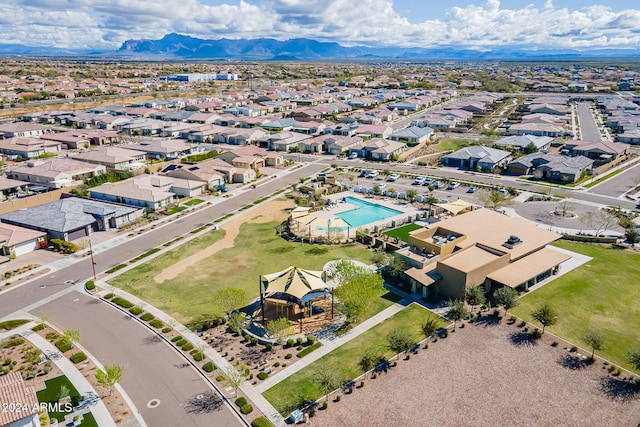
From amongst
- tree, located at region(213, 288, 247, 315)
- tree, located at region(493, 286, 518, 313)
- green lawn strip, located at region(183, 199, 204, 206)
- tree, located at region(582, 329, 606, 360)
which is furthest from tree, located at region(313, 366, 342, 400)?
green lawn strip, located at region(183, 199, 204, 206)

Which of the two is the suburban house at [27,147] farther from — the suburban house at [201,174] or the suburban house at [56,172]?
the suburban house at [201,174]

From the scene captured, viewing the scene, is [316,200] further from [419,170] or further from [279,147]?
[279,147]

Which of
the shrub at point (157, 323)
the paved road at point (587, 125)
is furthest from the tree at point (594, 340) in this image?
the paved road at point (587, 125)

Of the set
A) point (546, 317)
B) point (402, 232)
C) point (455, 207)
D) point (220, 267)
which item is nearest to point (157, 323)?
point (220, 267)

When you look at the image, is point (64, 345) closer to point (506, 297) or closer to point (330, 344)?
point (330, 344)

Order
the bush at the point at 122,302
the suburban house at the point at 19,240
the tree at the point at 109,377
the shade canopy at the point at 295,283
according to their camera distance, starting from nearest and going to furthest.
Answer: the tree at the point at 109,377 → the shade canopy at the point at 295,283 → the bush at the point at 122,302 → the suburban house at the point at 19,240

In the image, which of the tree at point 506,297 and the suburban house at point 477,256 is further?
the suburban house at point 477,256
